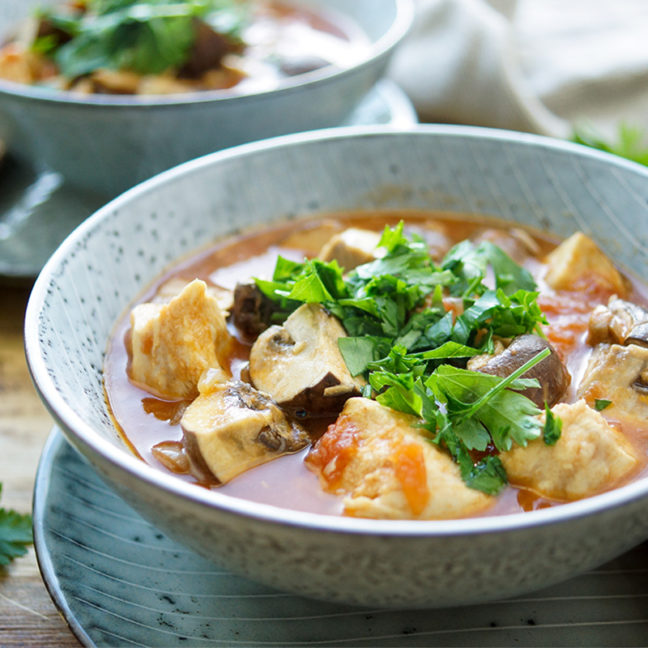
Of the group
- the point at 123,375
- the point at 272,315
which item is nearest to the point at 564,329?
the point at 272,315

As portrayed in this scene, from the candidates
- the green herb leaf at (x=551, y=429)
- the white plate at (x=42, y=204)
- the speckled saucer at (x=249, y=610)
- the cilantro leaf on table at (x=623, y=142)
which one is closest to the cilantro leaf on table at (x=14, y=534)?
the speckled saucer at (x=249, y=610)

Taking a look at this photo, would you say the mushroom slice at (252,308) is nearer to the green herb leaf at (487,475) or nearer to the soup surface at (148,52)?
the green herb leaf at (487,475)

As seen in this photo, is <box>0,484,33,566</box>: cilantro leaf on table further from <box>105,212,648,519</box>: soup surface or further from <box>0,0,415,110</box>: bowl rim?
<box>0,0,415,110</box>: bowl rim

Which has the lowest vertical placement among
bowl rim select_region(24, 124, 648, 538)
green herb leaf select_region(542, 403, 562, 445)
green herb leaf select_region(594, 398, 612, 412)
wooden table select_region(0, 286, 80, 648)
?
wooden table select_region(0, 286, 80, 648)

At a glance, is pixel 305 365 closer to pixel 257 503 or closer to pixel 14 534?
pixel 257 503

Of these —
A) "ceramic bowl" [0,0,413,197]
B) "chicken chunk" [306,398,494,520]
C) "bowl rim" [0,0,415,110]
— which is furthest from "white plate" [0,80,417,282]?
"chicken chunk" [306,398,494,520]
